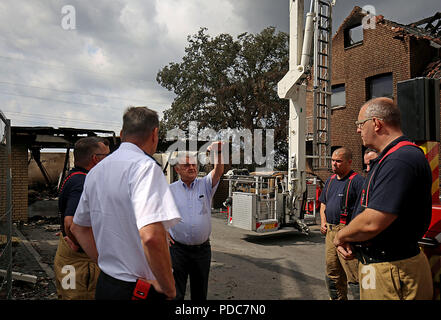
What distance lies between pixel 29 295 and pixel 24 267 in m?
1.59

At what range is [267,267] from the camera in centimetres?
662

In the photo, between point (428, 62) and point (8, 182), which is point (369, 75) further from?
point (8, 182)

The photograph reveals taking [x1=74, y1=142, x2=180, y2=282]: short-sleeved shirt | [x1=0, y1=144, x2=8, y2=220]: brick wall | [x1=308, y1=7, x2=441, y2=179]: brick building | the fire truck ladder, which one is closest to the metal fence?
[x1=0, y1=144, x2=8, y2=220]: brick wall

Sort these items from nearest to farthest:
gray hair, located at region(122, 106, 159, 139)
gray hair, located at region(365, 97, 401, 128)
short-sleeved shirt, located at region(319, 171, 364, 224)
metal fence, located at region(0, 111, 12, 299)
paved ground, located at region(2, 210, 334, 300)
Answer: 1. gray hair, located at region(122, 106, 159, 139)
2. gray hair, located at region(365, 97, 401, 128)
3. metal fence, located at region(0, 111, 12, 299)
4. short-sleeved shirt, located at region(319, 171, 364, 224)
5. paved ground, located at region(2, 210, 334, 300)

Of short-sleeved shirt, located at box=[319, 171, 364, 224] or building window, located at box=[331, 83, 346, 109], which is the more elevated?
building window, located at box=[331, 83, 346, 109]

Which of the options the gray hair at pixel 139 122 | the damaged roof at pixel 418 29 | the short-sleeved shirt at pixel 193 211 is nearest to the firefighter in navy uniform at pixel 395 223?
the gray hair at pixel 139 122

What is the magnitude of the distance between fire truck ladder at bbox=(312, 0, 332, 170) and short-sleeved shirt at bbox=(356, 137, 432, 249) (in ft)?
22.7

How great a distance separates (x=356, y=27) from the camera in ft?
57.2

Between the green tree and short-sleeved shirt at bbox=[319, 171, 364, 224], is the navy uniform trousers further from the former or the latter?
the green tree

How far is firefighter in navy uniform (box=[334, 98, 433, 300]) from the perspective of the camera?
6.69 ft

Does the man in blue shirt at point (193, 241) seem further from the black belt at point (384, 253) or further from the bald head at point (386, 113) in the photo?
the black belt at point (384, 253)

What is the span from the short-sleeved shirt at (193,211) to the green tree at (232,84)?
21.3 metres

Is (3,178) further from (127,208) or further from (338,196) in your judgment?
(338,196)

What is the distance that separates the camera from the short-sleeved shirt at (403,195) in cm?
203
